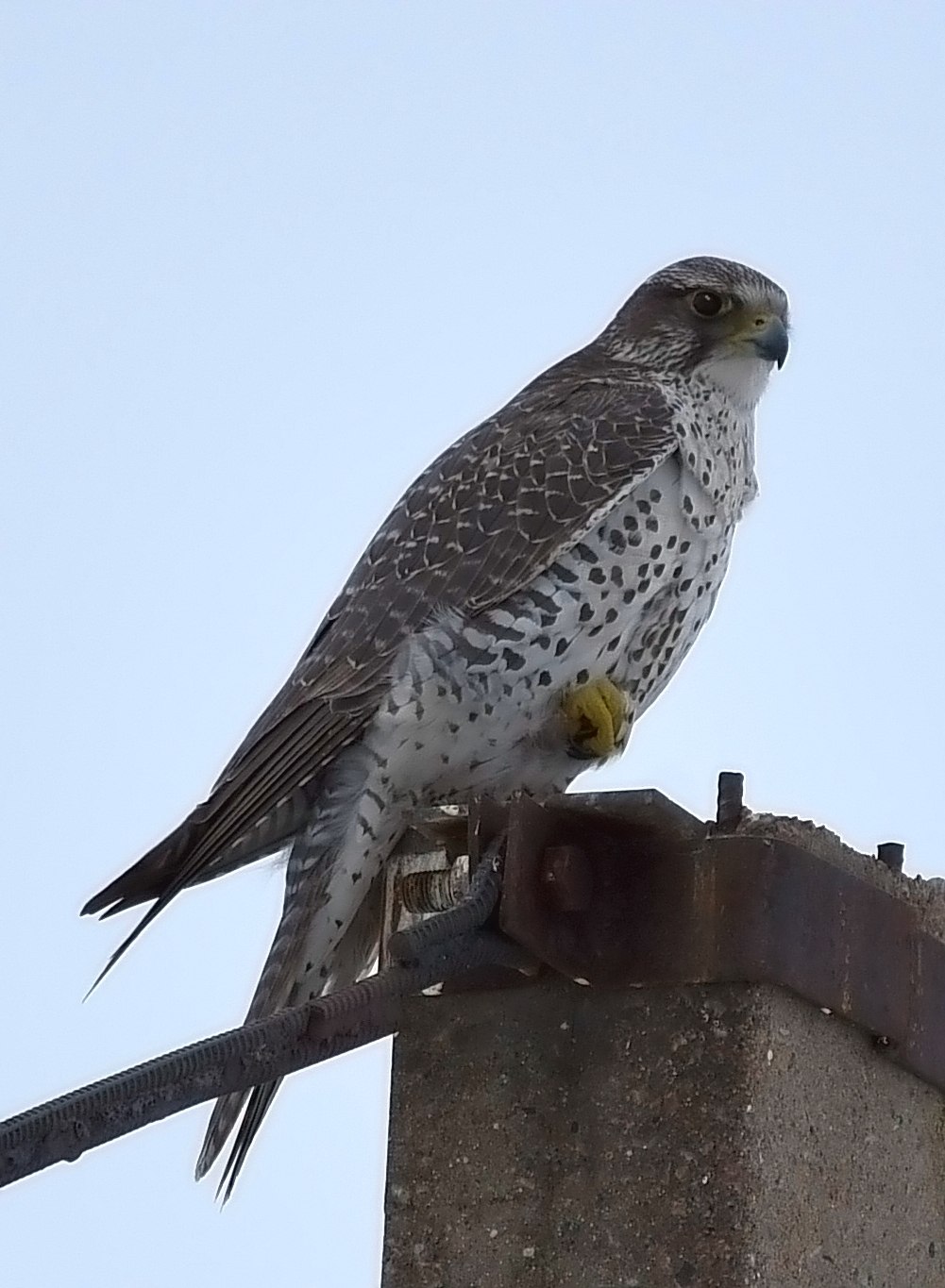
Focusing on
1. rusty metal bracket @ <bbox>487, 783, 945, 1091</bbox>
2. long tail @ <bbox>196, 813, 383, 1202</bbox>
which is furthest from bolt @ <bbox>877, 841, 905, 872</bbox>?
long tail @ <bbox>196, 813, 383, 1202</bbox>

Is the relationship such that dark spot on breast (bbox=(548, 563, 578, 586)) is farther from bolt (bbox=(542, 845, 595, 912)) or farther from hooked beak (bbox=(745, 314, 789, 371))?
bolt (bbox=(542, 845, 595, 912))

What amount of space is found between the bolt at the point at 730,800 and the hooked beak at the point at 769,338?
2.78m

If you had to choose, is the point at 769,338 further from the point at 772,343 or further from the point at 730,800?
the point at 730,800

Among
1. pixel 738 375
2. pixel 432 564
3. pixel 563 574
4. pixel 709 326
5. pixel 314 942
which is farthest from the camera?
pixel 709 326

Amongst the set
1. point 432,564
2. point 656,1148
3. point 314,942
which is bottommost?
point 314,942

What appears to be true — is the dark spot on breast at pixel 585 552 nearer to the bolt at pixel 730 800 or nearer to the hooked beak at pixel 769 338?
the hooked beak at pixel 769 338

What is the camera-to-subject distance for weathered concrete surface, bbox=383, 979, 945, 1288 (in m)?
2.53

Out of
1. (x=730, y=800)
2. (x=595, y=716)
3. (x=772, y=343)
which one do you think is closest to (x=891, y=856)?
(x=730, y=800)

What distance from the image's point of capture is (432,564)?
4.88 m

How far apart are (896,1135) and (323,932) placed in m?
1.71

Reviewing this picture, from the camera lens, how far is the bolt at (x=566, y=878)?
2.76 meters

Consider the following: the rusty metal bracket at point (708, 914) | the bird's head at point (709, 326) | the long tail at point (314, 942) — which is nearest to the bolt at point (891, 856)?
the rusty metal bracket at point (708, 914)

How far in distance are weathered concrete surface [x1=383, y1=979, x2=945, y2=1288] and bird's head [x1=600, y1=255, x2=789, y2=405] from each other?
285 cm

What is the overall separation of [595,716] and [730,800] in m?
1.71
